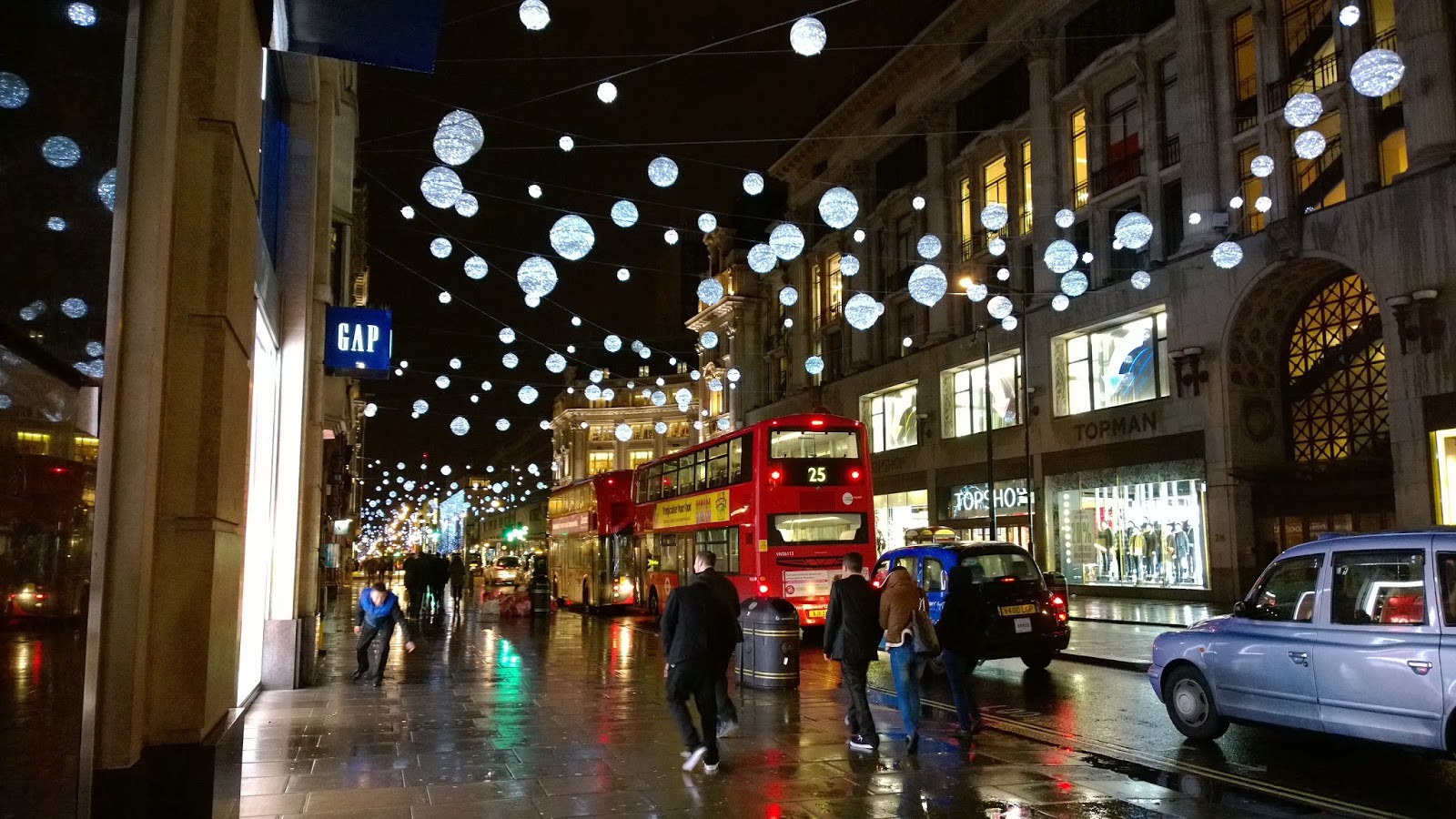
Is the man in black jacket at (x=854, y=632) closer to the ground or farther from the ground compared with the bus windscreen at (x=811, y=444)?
closer to the ground

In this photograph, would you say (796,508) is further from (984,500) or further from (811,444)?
(984,500)

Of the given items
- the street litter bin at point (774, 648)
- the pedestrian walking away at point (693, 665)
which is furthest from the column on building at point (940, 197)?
the pedestrian walking away at point (693, 665)

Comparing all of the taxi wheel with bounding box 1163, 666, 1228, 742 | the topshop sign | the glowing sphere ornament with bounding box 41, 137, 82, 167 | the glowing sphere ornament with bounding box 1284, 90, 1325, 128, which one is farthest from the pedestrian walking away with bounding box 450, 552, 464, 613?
the glowing sphere ornament with bounding box 41, 137, 82, 167

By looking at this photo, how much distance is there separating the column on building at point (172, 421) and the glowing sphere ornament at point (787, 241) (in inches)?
609

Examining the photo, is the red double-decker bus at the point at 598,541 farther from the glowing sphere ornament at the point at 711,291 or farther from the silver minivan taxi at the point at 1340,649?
the glowing sphere ornament at the point at 711,291

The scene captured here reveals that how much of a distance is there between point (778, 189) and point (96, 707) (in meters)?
67.9

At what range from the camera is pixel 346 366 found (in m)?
15.1

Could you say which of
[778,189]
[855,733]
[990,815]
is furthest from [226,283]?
[778,189]

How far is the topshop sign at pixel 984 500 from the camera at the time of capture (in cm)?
3553

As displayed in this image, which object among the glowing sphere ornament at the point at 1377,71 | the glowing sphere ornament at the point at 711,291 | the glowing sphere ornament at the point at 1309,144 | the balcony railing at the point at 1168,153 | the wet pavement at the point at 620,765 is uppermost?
the glowing sphere ornament at the point at 711,291

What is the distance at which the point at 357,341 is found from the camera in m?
15.3

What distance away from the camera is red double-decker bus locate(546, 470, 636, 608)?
30000 mm

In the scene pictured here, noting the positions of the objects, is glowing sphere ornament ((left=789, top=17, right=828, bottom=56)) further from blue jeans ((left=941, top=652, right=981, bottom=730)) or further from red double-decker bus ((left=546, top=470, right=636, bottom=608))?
red double-decker bus ((left=546, top=470, right=636, bottom=608))

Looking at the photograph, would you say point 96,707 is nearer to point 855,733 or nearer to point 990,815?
point 990,815
